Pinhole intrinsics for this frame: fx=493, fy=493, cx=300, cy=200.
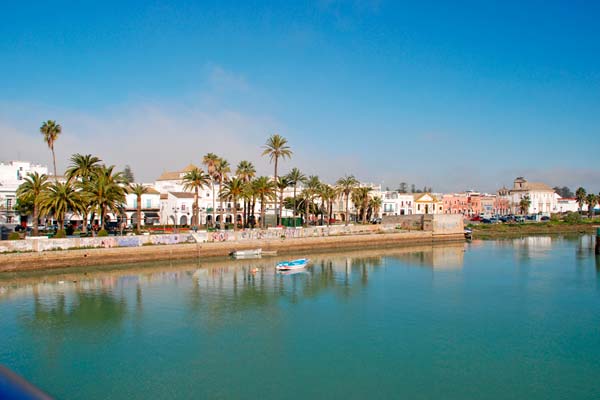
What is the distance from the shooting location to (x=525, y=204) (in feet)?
457

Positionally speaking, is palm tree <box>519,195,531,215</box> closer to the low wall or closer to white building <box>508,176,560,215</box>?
white building <box>508,176,560,215</box>

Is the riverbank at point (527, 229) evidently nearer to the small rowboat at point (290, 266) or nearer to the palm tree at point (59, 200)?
the small rowboat at point (290, 266)

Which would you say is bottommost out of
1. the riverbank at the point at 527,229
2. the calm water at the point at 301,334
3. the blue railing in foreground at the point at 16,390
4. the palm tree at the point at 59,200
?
the calm water at the point at 301,334

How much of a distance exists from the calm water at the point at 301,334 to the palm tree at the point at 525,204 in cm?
9204

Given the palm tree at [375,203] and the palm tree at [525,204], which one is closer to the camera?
the palm tree at [375,203]

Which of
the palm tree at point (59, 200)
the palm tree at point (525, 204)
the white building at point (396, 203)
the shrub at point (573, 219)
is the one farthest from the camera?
the palm tree at point (525, 204)

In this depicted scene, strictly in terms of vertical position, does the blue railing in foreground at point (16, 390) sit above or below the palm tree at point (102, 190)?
below

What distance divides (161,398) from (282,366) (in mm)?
6297

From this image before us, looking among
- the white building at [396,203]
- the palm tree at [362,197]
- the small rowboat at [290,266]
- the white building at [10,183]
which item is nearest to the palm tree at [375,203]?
the palm tree at [362,197]

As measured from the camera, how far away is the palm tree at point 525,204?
139375 mm

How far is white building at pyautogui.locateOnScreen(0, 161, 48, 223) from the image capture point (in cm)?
7219

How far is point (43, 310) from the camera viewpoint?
35438 mm

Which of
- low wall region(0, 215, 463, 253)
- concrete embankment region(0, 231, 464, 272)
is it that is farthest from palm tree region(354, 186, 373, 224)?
concrete embankment region(0, 231, 464, 272)

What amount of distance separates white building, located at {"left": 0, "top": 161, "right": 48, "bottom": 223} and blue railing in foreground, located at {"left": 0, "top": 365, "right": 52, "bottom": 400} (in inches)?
3045
